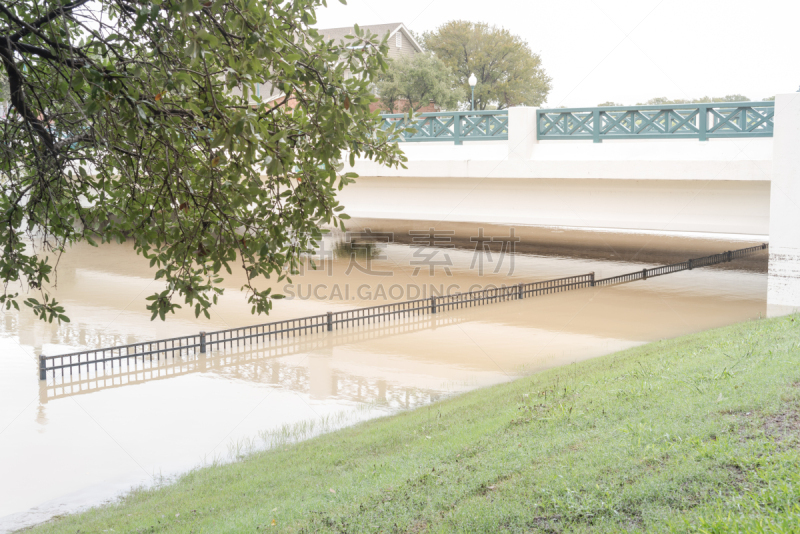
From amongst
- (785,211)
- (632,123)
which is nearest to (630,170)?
(632,123)

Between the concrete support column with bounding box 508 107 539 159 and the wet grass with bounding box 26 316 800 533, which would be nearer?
the wet grass with bounding box 26 316 800 533

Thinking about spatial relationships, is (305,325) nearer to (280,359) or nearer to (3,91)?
(280,359)

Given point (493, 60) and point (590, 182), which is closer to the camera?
point (590, 182)

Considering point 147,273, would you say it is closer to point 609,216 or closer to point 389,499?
point 609,216

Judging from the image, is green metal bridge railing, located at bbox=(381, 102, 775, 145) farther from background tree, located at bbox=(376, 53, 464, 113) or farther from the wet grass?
background tree, located at bbox=(376, 53, 464, 113)

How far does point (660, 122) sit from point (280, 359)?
34.8 ft

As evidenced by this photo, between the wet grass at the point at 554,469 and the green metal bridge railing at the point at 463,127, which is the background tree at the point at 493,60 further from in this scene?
the wet grass at the point at 554,469

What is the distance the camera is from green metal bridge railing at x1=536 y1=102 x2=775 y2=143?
1485 centimetres

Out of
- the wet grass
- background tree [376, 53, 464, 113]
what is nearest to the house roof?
background tree [376, 53, 464, 113]

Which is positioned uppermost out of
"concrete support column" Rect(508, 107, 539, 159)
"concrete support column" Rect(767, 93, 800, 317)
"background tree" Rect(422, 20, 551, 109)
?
"background tree" Rect(422, 20, 551, 109)

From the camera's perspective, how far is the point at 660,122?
15469mm

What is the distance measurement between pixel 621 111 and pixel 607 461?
40.1ft

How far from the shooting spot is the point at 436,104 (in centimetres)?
4844

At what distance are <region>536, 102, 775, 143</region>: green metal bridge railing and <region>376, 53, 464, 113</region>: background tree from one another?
1186 inches
